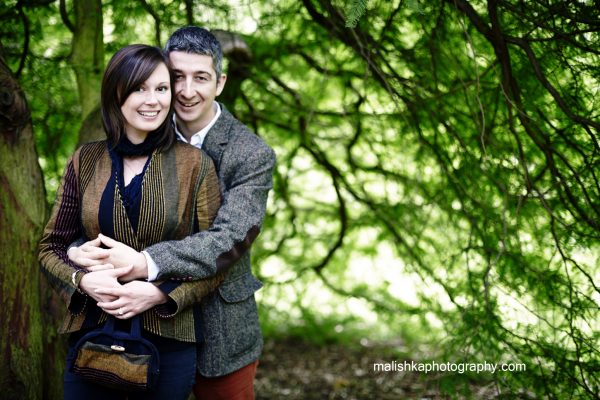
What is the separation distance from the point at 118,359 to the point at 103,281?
251 millimetres

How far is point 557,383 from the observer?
8.77 feet

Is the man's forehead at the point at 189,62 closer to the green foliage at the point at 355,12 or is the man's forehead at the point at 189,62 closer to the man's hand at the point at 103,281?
the green foliage at the point at 355,12

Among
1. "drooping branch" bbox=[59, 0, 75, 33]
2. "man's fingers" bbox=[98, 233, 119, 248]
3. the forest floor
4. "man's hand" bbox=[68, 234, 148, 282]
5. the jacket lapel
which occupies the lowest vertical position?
the forest floor

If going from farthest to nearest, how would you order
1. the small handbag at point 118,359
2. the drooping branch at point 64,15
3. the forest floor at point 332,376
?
the forest floor at point 332,376, the drooping branch at point 64,15, the small handbag at point 118,359

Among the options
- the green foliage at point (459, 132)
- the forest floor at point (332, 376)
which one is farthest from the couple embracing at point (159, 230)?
the forest floor at point (332, 376)

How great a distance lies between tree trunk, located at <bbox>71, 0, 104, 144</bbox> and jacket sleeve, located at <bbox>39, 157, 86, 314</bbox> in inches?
34.6

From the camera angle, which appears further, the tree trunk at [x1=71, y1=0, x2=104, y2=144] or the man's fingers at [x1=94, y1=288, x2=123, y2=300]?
the tree trunk at [x1=71, y1=0, x2=104, y2=144]

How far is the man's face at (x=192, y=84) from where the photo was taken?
84.7 inches

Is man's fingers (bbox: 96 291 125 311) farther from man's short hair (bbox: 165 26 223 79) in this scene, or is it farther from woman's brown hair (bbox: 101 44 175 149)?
man's short hair (bbox: 165 26 223 79)

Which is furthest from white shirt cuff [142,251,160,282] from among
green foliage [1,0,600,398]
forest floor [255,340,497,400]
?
forest floor [255,340,497,400]

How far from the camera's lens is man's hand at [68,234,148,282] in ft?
6.27

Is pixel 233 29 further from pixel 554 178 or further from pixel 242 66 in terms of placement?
pixel 554 178

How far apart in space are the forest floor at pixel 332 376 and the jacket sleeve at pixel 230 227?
69.7 inches

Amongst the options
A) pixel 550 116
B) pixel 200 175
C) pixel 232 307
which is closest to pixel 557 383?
pixel 550 116
